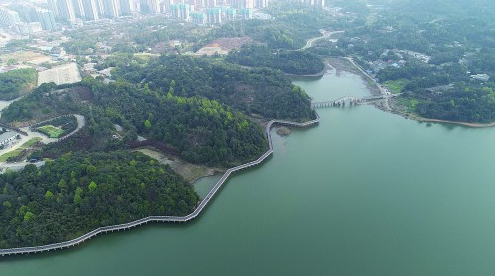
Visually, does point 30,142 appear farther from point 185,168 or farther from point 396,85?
point 396,85

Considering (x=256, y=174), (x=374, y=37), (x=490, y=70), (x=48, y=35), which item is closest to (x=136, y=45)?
(x=48, y=35)

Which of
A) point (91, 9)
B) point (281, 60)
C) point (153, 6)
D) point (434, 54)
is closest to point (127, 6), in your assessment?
point (153, 6)

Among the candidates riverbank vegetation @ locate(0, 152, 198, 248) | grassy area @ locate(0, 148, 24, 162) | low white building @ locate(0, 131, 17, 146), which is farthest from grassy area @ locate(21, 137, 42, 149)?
riverbank vegetation @ locate(0, 152, 198, 248)

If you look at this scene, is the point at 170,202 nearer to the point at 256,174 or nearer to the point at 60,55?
the point at 256,174

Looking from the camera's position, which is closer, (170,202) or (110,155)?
(170,202)

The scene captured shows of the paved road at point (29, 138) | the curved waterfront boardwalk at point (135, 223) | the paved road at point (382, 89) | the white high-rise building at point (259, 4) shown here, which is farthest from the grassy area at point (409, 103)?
the white high-rise building at point (259, 4)

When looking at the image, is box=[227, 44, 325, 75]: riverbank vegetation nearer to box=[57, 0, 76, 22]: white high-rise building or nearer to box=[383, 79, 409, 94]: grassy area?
box=[383, 79, 409, 94]: grassy area

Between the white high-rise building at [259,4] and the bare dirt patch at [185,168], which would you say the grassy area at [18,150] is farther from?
the white high-rise building at [259,4]
